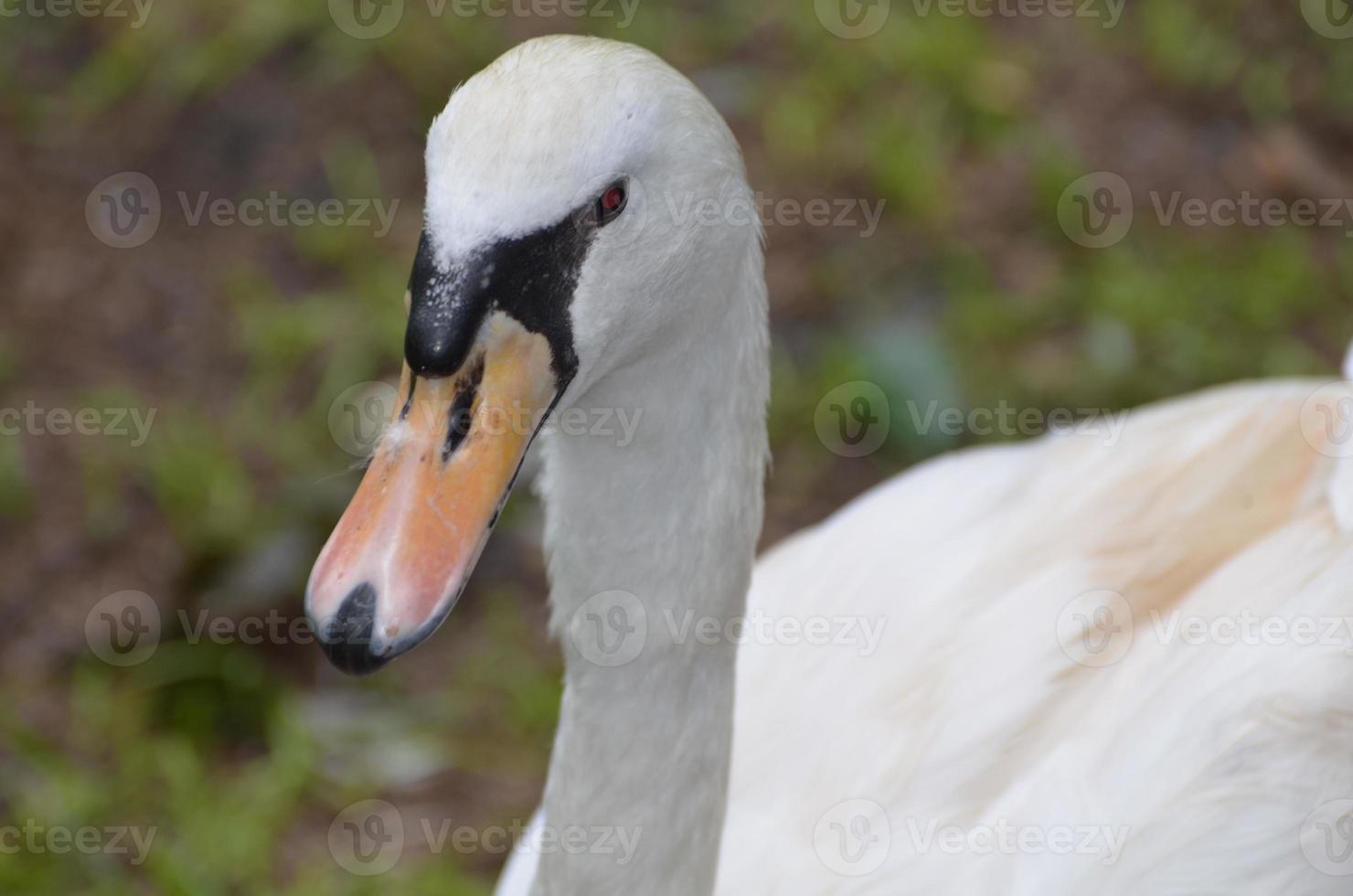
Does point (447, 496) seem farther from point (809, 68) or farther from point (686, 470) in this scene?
point (809, 68)

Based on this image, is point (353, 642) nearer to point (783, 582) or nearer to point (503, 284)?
point (503, 284)

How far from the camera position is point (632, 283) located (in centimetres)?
149

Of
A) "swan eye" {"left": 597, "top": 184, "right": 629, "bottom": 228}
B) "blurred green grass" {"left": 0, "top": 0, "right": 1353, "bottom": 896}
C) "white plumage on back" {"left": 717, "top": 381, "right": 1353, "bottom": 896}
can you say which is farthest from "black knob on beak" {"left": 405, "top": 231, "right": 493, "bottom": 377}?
"blurred green grass" {"left": 0, "top": 0, "right": 1353, "bottom": 896}

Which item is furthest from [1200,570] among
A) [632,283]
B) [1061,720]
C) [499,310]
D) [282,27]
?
[282,27]

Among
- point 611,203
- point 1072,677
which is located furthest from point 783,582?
point 611,203

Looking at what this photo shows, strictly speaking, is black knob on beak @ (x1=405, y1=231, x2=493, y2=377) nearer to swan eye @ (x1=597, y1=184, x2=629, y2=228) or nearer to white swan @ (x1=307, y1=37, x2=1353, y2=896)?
white swan @ (x1=307, y1=37, x2=1353, y2=896)

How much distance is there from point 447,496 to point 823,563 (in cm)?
115

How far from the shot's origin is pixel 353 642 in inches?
51.9

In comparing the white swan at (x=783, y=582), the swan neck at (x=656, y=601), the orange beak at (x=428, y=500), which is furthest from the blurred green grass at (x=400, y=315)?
the orange beak at (x=428, y=500)

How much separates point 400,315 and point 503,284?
226 cm

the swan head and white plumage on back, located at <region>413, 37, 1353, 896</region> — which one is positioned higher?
the swan head

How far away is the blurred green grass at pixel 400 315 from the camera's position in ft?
9.71

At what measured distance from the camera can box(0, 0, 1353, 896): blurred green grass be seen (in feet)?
9.71

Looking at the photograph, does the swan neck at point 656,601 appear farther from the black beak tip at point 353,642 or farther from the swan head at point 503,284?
the black beak tip at point 353,642
